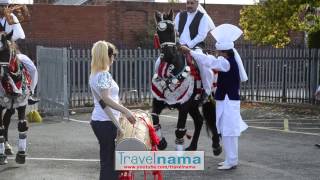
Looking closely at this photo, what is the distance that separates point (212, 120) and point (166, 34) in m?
2.14

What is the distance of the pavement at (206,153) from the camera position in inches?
333

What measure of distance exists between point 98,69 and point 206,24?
344cm

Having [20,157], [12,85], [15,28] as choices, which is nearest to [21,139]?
[20,157]

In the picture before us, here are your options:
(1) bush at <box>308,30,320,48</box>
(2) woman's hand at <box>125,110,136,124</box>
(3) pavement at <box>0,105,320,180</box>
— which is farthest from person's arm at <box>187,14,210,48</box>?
(1) bush at <box>308,30,320,48</box>

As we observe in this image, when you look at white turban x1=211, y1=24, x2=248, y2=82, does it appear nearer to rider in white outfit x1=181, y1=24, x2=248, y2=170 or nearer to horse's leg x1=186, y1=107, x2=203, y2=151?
rider in white outfit x1=181, y1=24, x2=248, y2=170

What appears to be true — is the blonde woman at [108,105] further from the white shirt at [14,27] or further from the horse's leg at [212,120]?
the horse's leg at [212,120]

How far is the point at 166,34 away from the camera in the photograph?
8.52 m

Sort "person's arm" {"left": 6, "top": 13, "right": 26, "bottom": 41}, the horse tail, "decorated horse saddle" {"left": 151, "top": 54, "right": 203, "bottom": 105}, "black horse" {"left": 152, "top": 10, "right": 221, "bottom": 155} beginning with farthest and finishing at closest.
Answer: the horse tail, "person's arm" {"left": 6, "top": 13, "right": 26, "bottom": 41}, "decorated horse saddle" {"left": 151, "top": 54, "right": 203, "bottom": 105}, "black horse" {"left": 152, "top": 10, "right": 221, "bottom": 155}

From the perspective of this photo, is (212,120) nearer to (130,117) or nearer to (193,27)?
(193,27)

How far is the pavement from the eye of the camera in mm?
8453

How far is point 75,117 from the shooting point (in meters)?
15.8

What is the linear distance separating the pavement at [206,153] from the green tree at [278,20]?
428 centimetres

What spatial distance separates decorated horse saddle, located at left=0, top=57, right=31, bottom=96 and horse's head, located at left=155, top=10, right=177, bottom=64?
2.26m

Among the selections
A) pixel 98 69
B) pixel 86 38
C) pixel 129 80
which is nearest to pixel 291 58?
pixel 129 80
